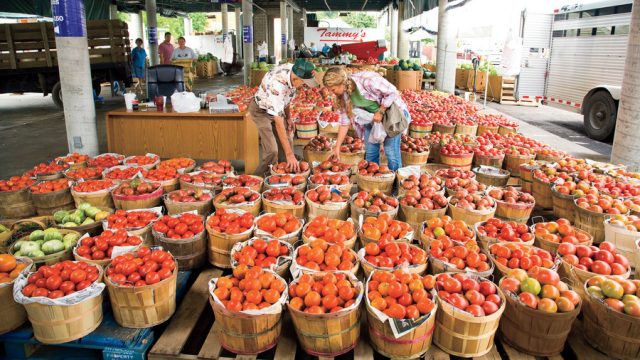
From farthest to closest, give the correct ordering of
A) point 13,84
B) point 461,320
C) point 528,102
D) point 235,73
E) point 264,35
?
point 264,35
point 235,73
point 528,102
point 13,84
point 461,320

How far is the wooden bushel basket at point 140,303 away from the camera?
3070 mm

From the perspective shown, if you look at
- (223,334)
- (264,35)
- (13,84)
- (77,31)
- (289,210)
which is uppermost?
(264,35)

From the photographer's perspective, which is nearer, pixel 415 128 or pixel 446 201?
pixel 446 201

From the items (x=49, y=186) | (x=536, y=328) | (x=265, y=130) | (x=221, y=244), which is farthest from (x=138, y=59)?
(x=536, y=328)

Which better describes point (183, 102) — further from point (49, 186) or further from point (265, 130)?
point (49, 186)

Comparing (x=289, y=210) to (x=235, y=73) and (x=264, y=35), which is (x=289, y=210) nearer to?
(x=235, y=73)

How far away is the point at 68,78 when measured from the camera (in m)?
6.41

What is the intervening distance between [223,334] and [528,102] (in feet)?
53.7

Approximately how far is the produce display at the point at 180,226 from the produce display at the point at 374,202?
155cm

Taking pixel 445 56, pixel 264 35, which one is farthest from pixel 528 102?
pixel 264 35

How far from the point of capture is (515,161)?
6.52 metres

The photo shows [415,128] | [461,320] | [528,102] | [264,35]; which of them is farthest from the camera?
[264,35]

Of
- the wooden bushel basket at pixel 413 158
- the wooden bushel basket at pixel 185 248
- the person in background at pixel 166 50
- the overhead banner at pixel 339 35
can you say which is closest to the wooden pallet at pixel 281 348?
the wooden bushel basket at pixel 185 248

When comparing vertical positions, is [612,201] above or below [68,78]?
below
